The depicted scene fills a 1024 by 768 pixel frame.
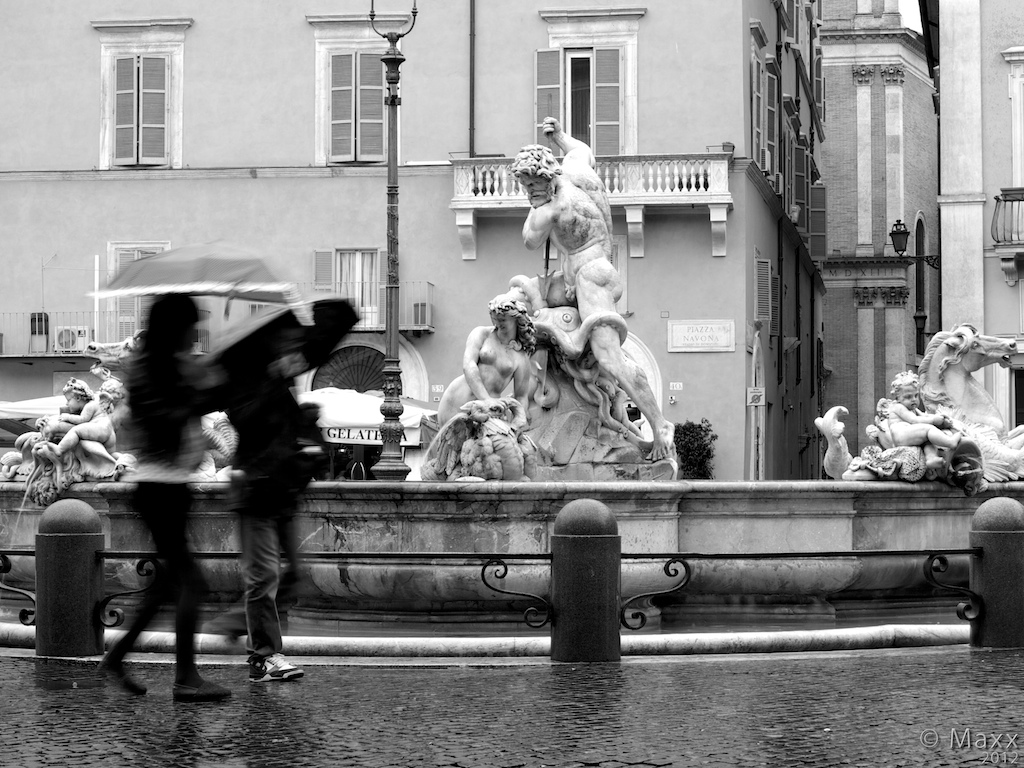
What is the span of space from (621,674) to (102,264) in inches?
1078

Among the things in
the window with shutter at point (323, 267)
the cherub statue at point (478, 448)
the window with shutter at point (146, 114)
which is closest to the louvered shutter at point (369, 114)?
the window with shutter at point (323, 267)

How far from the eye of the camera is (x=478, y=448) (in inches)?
432

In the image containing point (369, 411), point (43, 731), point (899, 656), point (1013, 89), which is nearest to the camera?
point (43, 731)

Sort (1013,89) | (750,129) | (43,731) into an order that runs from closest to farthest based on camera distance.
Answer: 1. (43,731)
2. (1013,89)
3. (750,129)

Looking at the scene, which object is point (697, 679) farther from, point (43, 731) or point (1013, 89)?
point (1013, 89)

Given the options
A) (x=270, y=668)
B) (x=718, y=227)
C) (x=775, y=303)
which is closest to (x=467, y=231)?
(x=718, y=227)

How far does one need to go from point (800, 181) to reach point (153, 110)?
15747 mm

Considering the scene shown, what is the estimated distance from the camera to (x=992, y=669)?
835 cm

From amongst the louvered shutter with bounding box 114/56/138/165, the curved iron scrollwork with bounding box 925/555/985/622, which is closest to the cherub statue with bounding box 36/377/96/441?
A: the curved iron scrollwork with bounding box 925/555/985/622

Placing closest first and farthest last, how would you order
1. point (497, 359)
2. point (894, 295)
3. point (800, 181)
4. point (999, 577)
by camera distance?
point (999, 577), point (497, 359), point (800, 181), point (894, 295)

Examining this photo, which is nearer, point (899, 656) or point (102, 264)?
point (899, 656)

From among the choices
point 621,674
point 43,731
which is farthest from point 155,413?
point 621,674

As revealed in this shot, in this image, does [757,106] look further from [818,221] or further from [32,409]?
[32,409]

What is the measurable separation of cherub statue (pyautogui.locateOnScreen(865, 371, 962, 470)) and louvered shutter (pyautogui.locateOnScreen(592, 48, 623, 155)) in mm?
21197
